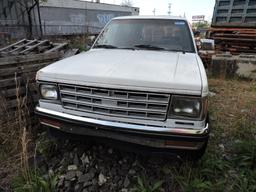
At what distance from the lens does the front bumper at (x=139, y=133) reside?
2.18 metres

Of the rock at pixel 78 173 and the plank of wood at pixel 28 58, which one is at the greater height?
the plank of wood at pixel 28 58

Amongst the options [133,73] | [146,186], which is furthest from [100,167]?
[133,73]

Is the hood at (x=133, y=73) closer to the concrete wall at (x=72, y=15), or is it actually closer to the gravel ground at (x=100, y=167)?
the gravel ground at (x=100, y=167)

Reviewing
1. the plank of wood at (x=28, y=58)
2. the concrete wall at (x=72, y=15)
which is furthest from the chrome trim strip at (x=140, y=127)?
the concrete wall at (x=72, y=15)

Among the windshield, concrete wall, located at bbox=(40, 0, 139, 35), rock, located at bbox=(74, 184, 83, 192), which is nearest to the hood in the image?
the windshield

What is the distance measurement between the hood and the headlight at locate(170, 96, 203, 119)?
8 cm

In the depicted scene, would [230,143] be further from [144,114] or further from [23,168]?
[23,168]

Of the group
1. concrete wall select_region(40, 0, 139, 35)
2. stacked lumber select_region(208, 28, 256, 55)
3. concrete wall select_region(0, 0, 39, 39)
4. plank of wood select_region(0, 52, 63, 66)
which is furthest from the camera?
concrete wall select_region(40, 0, 139, 35)

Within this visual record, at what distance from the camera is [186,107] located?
2.18 metres

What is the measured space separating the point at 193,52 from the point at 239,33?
21.6 ft

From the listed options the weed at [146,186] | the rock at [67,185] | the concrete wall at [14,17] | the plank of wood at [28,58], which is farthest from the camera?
the concrete wall at [14,17]

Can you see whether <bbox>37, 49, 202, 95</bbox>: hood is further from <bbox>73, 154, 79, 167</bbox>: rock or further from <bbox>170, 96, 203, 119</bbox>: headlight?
<bbox>73, 154, 79, 167</bbox>: rock

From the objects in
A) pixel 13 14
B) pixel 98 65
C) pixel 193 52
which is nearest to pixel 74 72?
pixel 98 65

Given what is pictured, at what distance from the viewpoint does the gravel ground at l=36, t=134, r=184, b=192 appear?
2538 mm
